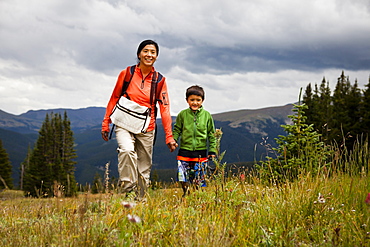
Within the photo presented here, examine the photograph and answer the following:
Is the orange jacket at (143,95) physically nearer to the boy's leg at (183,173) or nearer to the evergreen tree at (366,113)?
the boy's leg at (183,173)

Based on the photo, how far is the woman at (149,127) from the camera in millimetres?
5562

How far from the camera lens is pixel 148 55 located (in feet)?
18.9

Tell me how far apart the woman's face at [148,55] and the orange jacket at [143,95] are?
210 millimetres

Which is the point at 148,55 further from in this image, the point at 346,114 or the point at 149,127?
the point at 346,114

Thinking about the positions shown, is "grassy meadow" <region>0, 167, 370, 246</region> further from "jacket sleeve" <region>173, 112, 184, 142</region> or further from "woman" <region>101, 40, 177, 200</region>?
"jacket sleeve" <region>173, 112, 184, 142</region>

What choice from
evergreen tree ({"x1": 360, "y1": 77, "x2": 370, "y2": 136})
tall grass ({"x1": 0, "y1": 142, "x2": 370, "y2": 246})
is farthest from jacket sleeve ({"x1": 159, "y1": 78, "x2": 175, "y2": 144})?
evergreen tree ({"x1": 360, "y1": 77, "x2": 370, "y2": 136})

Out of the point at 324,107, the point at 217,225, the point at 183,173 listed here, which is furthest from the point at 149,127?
the point at 324,107

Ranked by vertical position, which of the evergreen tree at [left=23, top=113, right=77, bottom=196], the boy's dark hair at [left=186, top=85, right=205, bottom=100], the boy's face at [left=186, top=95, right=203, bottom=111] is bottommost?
the evergreen tree at [left=23, top=113, right=77, bottom=196]

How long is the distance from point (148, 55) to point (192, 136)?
178cm

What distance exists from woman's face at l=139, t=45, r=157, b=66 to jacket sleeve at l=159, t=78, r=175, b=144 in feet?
1.46

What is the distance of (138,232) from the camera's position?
9.39ft

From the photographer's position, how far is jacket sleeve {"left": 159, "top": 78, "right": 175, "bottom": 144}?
595 centimetres

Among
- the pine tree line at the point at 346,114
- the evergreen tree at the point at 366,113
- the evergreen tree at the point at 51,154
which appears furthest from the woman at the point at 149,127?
the evergreen tree at the point at 51,154

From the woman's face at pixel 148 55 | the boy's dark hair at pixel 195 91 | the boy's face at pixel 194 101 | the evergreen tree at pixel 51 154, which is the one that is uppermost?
the woman's face at pixel 148 55
